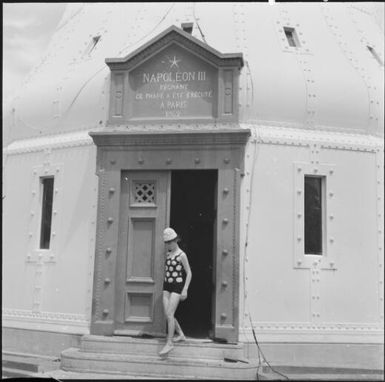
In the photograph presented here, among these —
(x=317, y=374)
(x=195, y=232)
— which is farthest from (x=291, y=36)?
(x=317, y=374)

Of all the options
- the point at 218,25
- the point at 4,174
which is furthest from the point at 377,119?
the point at 4,174

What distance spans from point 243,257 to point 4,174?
156 inches

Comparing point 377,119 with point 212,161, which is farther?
point 377,119

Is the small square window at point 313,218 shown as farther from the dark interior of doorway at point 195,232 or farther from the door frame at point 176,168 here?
the dark interior of doorway at point 195,232

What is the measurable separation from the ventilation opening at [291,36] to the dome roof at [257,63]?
0.05 feet

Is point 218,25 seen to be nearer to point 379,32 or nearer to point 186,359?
point 379,32

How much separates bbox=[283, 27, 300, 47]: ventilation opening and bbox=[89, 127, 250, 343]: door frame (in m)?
1.88

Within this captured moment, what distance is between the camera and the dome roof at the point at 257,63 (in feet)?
23.7

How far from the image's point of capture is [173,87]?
714 centimetres

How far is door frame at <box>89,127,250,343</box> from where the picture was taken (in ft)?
21.8

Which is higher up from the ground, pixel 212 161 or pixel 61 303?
pixel 212 161

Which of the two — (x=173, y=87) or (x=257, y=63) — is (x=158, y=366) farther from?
(x=257, y=63)

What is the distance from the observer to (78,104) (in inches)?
303

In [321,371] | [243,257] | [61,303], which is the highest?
[243,257]
